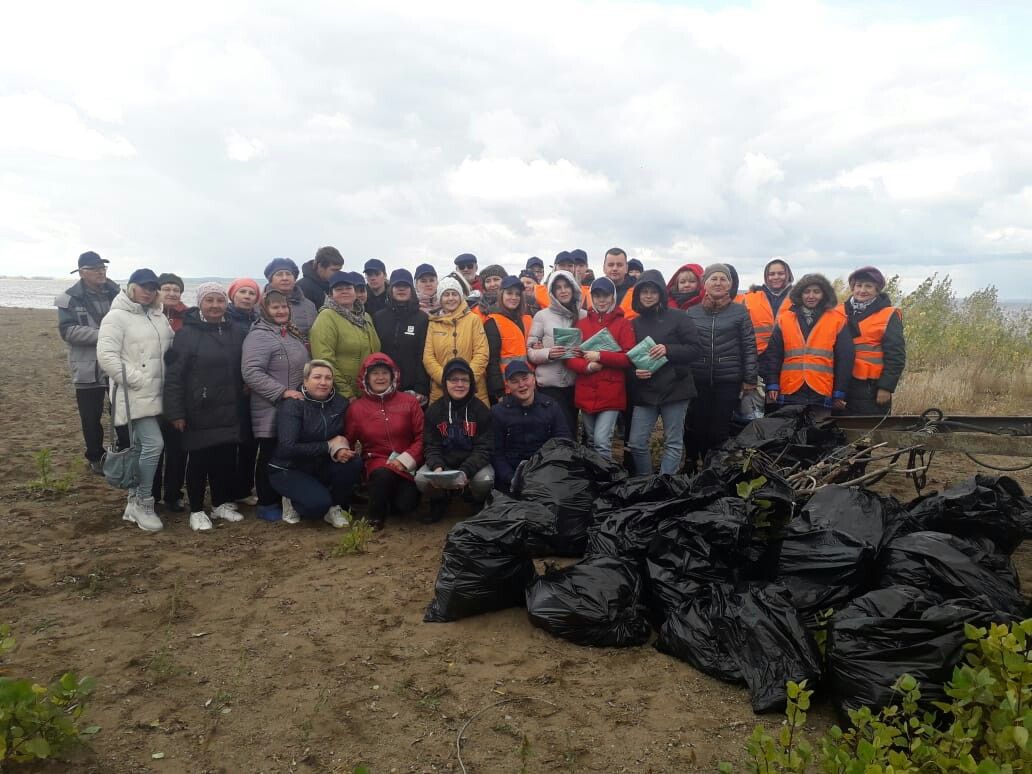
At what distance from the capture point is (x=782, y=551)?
9.89 ft

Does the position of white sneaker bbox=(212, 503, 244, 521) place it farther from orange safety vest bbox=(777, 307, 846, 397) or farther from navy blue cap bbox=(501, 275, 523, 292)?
orange safety vest bbox=(777, 307, 846, 397)

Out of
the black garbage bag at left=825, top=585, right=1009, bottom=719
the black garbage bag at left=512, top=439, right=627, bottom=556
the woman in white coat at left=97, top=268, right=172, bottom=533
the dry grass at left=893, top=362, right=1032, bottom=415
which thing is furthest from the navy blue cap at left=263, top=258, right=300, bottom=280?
the dry grass at left=893, top=362, right=1032, bottom=415

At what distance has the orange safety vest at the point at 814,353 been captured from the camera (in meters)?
4.80

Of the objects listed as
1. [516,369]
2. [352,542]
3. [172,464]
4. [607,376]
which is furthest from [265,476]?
[607,376]

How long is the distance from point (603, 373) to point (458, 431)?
1.21 m

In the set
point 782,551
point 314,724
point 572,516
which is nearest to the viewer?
point 314,724

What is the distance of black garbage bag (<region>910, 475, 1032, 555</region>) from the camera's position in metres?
3.22

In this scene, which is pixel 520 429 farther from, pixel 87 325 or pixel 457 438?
pixel 87 325

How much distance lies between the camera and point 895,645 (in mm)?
2260

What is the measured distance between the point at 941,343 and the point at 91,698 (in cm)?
1098

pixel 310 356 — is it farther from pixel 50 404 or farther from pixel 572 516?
pixel 50 404

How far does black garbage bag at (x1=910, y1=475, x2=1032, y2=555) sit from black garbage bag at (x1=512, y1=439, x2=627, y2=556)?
1.71 meters

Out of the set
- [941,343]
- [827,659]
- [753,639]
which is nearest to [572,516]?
[753,639]

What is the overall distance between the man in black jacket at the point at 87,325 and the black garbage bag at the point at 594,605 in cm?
388
